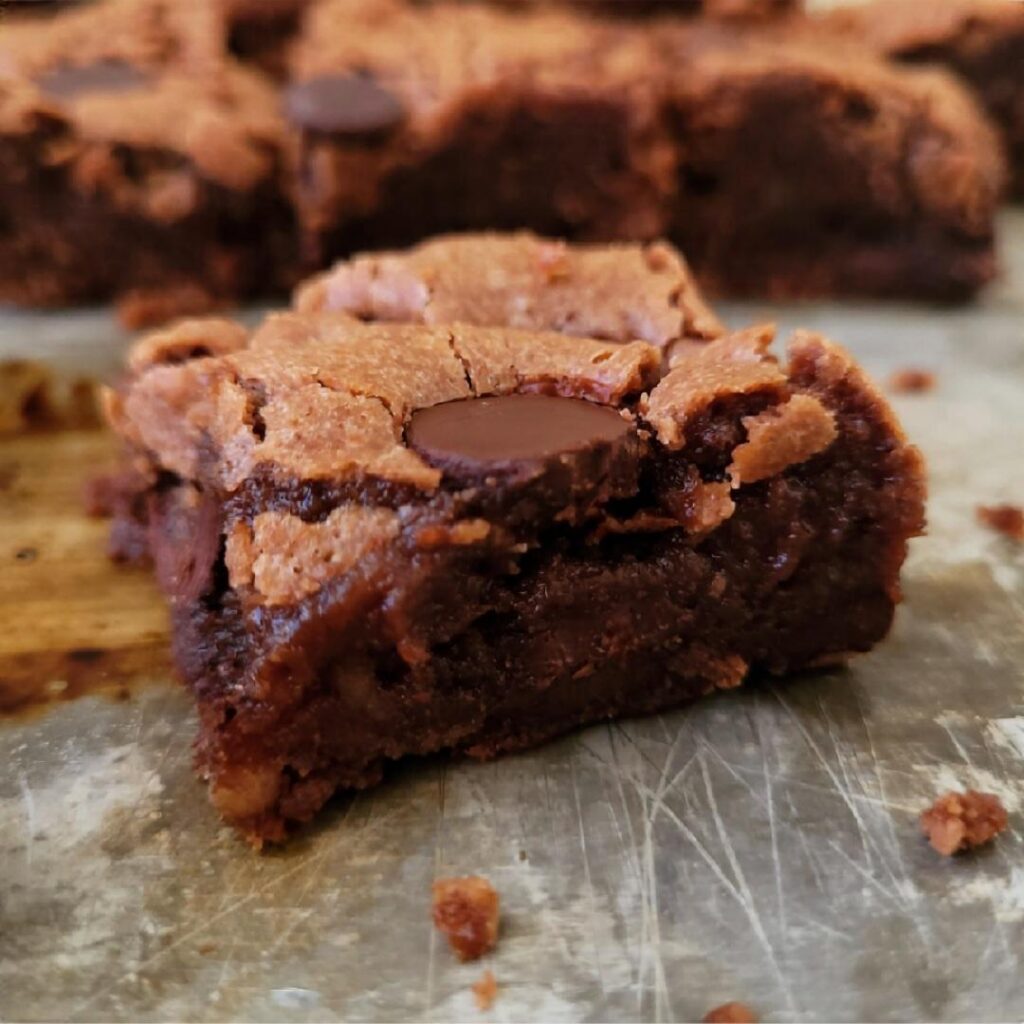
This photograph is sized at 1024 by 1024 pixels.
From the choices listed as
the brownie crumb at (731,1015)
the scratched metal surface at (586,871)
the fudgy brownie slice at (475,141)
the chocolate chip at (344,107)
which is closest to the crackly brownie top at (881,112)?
the fudgy brownie slice at (475,141)

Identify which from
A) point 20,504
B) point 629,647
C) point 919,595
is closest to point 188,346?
point 20,504

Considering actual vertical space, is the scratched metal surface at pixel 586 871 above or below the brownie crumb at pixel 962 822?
below

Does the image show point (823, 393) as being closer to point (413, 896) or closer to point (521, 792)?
point (521, 792)

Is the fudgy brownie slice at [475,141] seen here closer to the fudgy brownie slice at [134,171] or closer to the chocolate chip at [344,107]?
the chocolate chip at [344,107]

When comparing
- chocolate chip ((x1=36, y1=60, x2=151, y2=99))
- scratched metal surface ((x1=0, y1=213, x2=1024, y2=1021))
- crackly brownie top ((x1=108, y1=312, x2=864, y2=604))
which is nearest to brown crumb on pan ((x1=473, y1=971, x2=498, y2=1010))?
scratched metal surface ((x1=0, y1=213, x2=1024, y2=1021))

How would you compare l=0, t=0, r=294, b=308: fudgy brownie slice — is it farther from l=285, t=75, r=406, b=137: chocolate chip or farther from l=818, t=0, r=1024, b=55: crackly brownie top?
l=818, t=0, r=1024, b=55: crackly brownie top

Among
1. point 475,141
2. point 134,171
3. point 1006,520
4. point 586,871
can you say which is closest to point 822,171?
point 475,141
